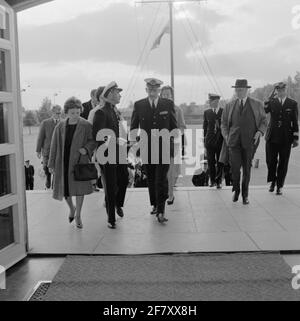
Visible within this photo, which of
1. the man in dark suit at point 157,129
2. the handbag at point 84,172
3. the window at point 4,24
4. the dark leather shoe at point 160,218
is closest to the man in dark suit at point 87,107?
the man in dark suit at point 157,129

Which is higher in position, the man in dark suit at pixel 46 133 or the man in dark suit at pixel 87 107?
the man in dark suit at pixel 87 107

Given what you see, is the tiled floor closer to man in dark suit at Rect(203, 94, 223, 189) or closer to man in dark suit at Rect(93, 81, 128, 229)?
man in dark suit at Rect(93, 81, 128, 229)

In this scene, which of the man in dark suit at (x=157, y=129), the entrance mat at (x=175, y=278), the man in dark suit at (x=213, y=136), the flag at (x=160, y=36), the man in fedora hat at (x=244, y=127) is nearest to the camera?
the entrance mat at (x=175, y=278)

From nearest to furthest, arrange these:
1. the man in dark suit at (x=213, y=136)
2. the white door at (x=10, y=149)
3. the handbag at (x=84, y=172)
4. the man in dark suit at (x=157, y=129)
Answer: the white door at (x=10, y=149) < the handbag at (x=84, y=172) < the man in dark suit at (x=157, y=129) < the man in dark suit at (x=213, y=136)

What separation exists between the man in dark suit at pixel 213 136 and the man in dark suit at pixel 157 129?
2.72 metres

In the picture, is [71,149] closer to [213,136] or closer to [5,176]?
[5,176]

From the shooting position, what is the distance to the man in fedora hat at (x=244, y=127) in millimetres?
7699

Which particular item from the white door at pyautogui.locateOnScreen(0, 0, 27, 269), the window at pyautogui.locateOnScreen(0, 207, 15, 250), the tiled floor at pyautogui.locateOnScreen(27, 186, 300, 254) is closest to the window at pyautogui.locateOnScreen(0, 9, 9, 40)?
the white door at pyautogui.locateOnScreen(0, 0, 27, 269)

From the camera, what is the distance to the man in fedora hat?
770 centimetres

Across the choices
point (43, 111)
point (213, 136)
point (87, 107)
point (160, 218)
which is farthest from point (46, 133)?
point (43, 111)

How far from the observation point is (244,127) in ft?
25.2

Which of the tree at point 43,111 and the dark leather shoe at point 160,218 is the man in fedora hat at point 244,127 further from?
the tree at point 43,111

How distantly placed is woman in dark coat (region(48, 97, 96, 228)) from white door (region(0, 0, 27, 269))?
1.00 metres
